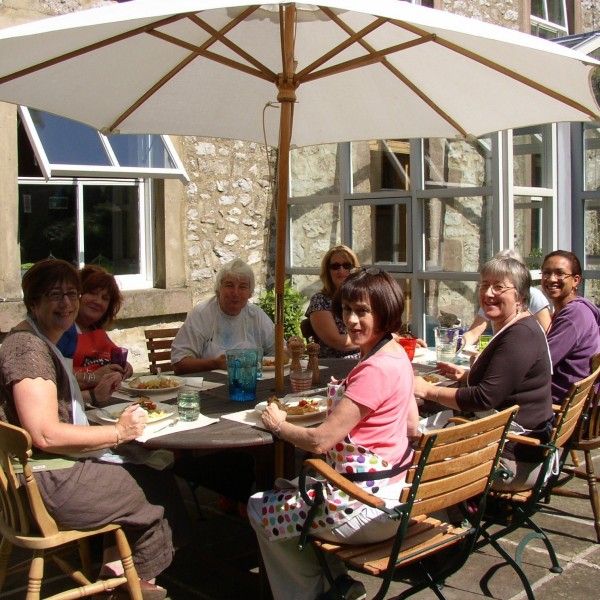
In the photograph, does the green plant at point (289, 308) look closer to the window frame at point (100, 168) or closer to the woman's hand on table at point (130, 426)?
the window frame at point (100, 168)

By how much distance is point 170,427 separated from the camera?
3.02 metres

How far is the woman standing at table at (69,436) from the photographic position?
2.71 meters

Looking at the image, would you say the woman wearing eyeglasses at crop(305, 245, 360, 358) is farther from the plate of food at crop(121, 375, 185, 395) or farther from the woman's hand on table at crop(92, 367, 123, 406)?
the woman's hand on table at crop(92, 367, 123, 406)

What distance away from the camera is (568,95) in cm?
389

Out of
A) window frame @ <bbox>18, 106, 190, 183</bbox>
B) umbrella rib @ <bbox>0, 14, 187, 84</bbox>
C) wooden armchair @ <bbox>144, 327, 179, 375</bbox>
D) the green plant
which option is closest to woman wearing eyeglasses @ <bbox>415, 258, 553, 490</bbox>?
umbrella rib @ <bbox>0, 14, 187, 84</bbox>

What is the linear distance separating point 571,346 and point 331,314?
4.75ft

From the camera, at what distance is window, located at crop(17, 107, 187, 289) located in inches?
255

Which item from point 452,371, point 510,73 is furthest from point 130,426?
point 510,73

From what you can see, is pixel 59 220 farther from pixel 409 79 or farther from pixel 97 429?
pixel 97 429

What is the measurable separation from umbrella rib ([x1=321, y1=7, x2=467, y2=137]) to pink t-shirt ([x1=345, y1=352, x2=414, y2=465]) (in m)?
1.83

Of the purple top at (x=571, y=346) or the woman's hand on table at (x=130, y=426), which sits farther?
the purple top at (x=571, y=346)

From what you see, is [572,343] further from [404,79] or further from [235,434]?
[235,434]

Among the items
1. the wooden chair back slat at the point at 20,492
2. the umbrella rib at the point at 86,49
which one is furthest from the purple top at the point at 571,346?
the wooden chair back slat at the point at 20,492

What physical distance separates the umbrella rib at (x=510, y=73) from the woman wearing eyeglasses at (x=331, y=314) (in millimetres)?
1503
